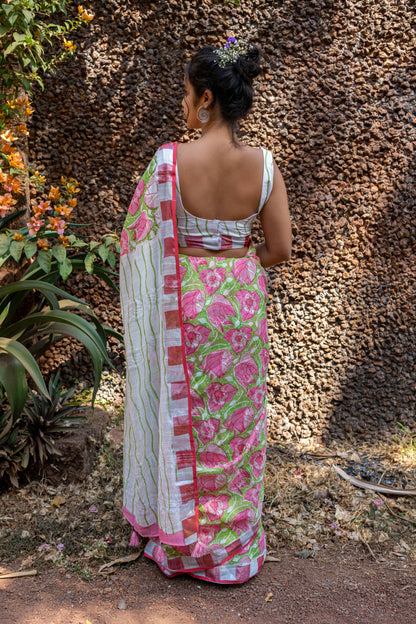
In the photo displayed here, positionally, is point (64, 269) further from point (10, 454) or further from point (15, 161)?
Answer: point (10, 454)

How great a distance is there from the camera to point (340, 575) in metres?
1.99

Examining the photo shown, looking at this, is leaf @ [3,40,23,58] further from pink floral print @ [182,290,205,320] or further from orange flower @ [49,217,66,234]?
pink floral print @ [182,290,205,320]

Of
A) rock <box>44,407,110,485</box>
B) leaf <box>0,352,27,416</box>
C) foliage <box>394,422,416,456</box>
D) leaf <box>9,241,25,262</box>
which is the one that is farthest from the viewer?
foliage <box>394,422,416,456</box>

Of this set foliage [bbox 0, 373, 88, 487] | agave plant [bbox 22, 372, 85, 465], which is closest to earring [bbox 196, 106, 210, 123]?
foliage [bbox 0, 373, 88, 487]

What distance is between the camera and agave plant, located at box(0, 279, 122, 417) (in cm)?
207

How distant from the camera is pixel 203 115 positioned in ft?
5.74

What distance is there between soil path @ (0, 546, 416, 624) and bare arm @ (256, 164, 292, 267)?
125 cm

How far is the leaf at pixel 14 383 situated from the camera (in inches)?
80.3

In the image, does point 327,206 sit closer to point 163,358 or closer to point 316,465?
point 316,465

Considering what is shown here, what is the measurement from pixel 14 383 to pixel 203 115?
127cm

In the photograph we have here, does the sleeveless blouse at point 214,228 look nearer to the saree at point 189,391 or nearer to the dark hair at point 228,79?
the saree at point 189,391

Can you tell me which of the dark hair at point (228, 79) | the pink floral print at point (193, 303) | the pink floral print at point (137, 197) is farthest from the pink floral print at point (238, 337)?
the dark hair at point (228, 79)

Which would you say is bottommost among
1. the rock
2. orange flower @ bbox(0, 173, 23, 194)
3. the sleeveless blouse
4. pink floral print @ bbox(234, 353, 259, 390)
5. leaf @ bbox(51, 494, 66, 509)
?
leaf @ bbox(51, 494, 66, 509)

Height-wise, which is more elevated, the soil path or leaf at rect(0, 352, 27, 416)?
leaf at rect(0, 352, 27, 416)
